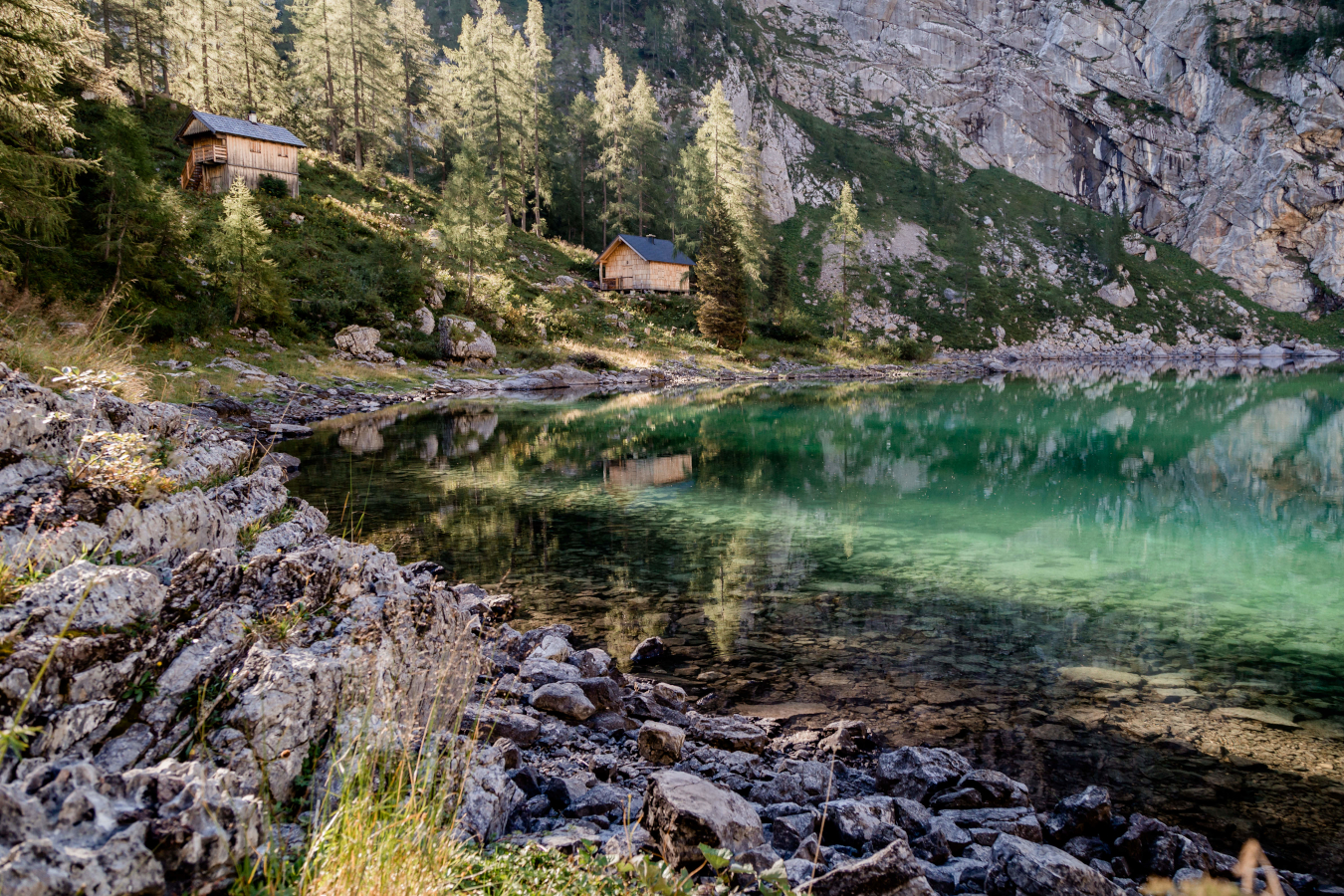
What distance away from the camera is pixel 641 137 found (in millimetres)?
76688

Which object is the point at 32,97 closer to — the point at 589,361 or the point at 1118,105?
the point at 589,361

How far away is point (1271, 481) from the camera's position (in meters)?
20.4

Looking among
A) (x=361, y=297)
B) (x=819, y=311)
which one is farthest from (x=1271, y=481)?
(x=819, y=311)

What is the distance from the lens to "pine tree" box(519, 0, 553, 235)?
2830 inches

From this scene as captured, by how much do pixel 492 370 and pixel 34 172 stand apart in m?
29.9

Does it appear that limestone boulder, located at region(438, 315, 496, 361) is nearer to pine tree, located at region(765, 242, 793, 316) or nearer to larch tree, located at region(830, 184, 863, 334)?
pine tree, located at region(765, 242, 793, 316)

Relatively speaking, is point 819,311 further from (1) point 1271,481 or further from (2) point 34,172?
(2) point 34,172

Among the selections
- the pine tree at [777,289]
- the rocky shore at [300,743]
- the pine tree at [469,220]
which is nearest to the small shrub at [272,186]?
the pine tree at [469,220]

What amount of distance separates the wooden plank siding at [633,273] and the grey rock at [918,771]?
6662 cm

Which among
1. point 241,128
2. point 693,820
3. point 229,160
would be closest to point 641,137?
point 241,128

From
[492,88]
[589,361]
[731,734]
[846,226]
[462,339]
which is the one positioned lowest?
[731,734]

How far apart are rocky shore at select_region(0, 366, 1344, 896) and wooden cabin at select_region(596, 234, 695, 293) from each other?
6426 cm

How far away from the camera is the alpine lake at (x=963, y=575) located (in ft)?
22.9

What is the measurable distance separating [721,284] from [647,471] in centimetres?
4430
